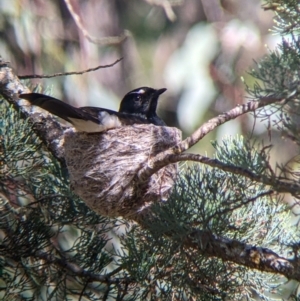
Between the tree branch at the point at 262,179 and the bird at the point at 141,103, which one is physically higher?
the tree branch at the point at 262,179

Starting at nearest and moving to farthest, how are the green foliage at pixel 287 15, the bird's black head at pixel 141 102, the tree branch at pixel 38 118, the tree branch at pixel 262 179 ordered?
the tree branch at pixel 262 179 → the green foliage at pixel 287 15 → the tree branch at pixel 38 118 → the bird's black head at pixel 141 102

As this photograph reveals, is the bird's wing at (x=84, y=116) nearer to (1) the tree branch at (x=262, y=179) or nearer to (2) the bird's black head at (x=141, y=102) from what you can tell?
(2) the bird's black head at (x=141, y=102)

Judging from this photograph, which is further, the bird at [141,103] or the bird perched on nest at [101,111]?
the bird at [141,103]

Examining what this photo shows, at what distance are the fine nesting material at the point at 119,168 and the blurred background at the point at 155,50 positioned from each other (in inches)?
68.1

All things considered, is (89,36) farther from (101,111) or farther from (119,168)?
(119,168)

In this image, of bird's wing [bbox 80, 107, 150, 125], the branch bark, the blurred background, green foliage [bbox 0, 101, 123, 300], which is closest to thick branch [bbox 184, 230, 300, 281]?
the branch bark

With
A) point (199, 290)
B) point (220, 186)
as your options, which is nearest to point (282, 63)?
point (220, 186)

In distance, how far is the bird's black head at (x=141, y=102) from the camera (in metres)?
3.76

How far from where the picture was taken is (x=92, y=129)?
2.89m

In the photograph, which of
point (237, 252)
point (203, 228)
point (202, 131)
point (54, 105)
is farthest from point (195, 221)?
point (54, 105)

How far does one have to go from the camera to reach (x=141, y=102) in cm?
376

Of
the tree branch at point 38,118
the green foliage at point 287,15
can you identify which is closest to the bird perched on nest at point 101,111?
the tree branch at point 38,118

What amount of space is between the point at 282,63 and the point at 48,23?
13.0ft

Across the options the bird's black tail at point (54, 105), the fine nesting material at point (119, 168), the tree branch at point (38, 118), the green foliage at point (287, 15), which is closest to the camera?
the green foliage at point (287, 15)
